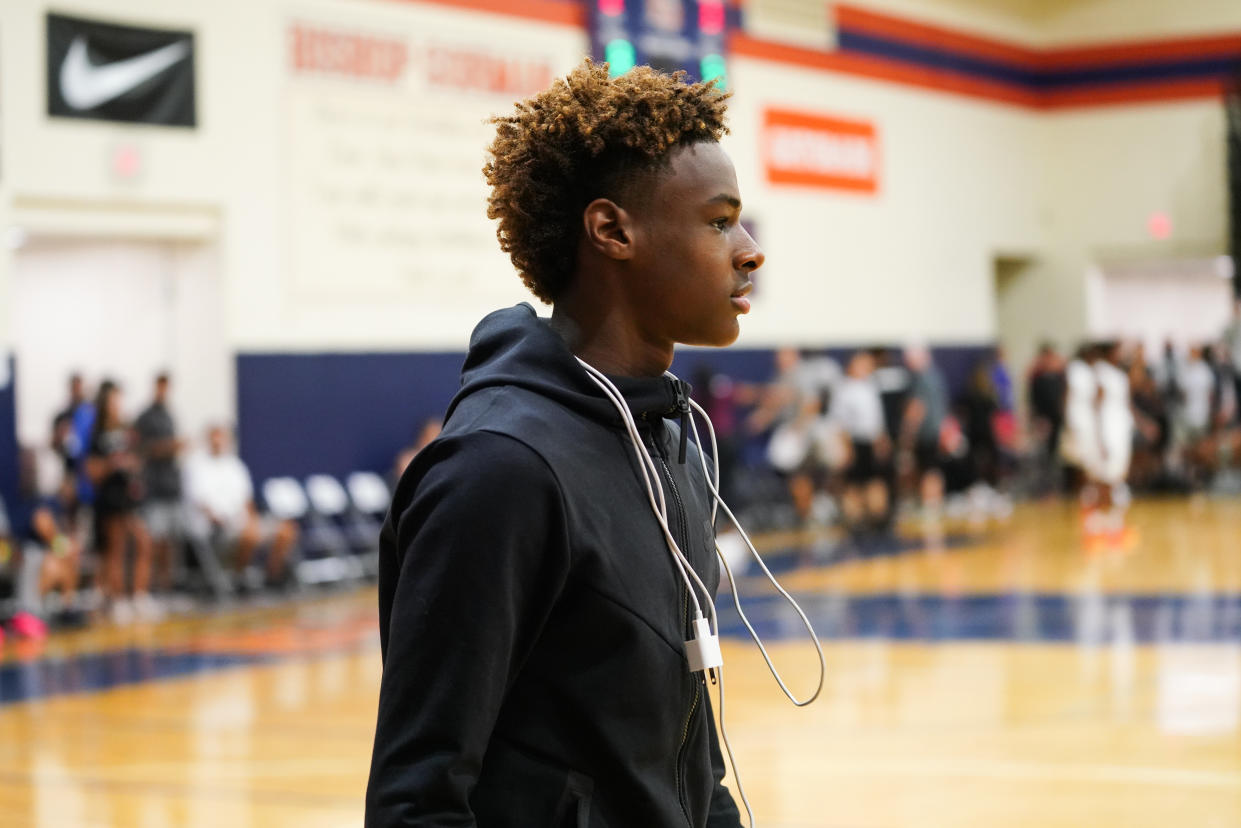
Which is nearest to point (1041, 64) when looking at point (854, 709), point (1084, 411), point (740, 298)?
point (1084, 411)

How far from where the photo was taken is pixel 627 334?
6.61 feet

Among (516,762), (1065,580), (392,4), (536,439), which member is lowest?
(1065,580)

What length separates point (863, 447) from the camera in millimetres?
16047

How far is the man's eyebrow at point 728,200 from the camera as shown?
6.47 feet

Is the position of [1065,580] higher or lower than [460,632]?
lower

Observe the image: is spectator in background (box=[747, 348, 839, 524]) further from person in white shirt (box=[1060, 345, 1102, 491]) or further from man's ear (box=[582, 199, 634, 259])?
man's ear (box=[582, 199, 634, 259])

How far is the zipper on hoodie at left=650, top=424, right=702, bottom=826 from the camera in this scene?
1982 mm

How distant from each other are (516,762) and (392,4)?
1375 cm

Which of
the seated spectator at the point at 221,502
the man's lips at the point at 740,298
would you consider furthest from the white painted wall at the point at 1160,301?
the man's lips at the point at 740,298

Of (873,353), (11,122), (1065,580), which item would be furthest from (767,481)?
(11,122)

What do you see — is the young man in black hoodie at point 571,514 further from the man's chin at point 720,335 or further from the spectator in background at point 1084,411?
the spectator in background at point 1084,411

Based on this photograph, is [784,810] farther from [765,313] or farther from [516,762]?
[765,313]

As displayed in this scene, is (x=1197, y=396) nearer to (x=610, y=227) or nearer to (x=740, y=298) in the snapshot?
(x=740, y=298)

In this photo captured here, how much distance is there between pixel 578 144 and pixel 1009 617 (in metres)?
8.89
